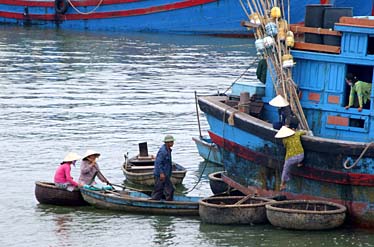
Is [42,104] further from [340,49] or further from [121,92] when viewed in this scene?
[340,49]

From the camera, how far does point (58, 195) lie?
16.3 metres

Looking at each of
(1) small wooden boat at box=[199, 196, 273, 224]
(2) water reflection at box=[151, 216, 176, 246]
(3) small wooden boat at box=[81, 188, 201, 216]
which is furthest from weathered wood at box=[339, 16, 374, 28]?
(2) water reflection at box=[151, 216, 176, 246]

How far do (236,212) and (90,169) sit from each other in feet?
9.02

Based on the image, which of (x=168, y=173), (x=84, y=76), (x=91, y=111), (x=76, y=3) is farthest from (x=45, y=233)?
(x=76, y=3)

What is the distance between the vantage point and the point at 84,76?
3200 cm

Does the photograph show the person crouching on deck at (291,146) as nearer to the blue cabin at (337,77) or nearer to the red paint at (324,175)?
the red paint at (324,175)

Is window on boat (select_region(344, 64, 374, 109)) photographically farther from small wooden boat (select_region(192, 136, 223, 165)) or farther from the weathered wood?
small wooden boat (select_region(192, 136, 223, 165))

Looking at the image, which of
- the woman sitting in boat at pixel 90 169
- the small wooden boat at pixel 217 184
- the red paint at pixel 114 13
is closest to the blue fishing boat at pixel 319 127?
the small wooden boat at pixel 217 184

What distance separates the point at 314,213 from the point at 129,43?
2733cm

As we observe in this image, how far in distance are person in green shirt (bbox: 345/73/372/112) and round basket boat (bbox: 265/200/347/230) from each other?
147cm

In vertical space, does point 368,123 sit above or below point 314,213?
above

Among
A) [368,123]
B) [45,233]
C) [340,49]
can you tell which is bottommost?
[45,233]

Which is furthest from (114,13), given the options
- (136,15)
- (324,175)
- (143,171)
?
(324,175)

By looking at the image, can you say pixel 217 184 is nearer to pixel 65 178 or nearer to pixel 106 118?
pixel 65 178
